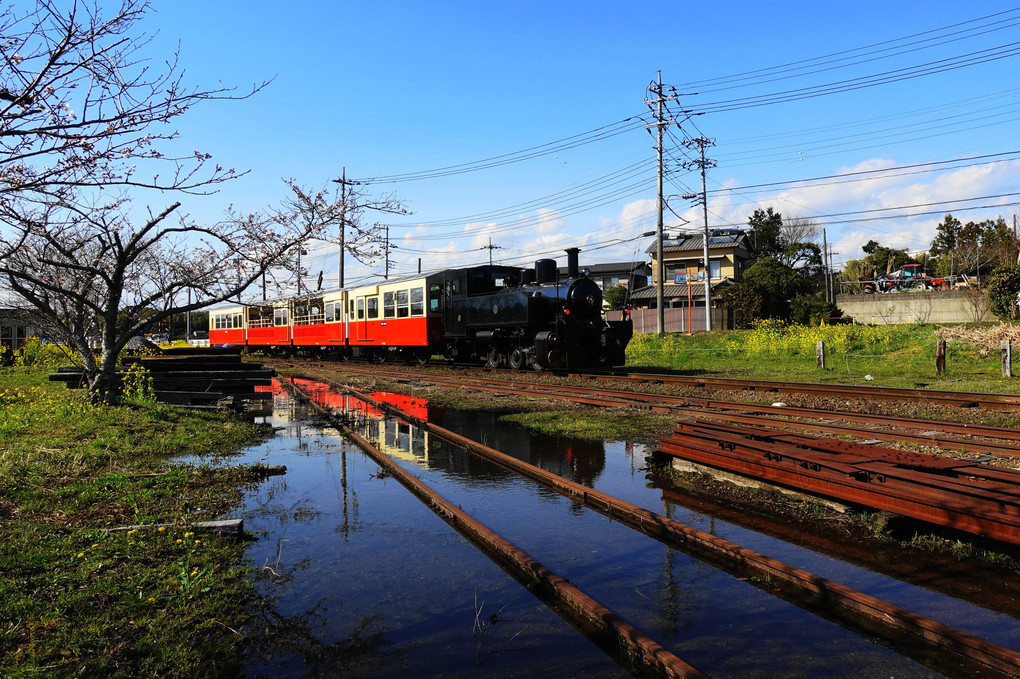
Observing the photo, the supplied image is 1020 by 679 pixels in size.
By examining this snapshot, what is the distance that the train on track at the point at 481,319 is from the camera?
17453 mm

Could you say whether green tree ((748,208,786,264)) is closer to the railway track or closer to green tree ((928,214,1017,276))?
green tree ((928,214,1017,276))

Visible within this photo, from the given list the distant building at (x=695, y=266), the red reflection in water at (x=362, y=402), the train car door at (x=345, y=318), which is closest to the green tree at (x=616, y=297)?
the distant building at (x=695, y=266)

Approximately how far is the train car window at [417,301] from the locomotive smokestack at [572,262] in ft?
20.7

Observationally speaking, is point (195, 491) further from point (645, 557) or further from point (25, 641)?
point (645, 557)

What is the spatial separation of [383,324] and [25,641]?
22.1 metres

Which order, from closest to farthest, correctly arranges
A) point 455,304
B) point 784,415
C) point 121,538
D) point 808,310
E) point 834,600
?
point 834,600 < point 121,538 < point 784,415 < point 455,304 < point 808,310

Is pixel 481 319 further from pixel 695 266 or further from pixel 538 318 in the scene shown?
pixel 695 266

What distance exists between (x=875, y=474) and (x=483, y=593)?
323 cm

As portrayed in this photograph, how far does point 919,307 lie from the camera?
3306cm

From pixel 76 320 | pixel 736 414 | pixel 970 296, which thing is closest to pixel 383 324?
pixel 76 320

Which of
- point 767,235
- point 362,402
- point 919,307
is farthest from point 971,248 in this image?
point 362,402

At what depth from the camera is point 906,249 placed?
71.1m

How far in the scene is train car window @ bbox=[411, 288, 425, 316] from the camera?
22500 mm

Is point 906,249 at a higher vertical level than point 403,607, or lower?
higher
